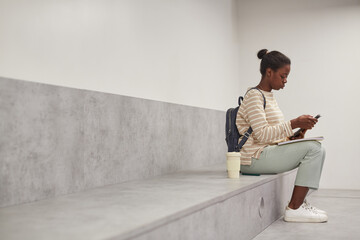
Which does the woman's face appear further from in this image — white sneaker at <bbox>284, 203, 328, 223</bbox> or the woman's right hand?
white sneaker at <bbox>284, 203, 328, 223</bbox>

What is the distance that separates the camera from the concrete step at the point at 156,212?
1.32m

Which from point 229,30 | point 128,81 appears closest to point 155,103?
point 128,81

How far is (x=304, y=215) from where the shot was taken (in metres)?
2.60

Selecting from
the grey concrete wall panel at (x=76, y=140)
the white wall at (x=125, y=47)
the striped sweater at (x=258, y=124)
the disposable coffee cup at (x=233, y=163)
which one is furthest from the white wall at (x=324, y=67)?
the disposable coffee cup at (x=233, y=163)

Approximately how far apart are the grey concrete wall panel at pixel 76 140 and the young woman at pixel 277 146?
0.61 m

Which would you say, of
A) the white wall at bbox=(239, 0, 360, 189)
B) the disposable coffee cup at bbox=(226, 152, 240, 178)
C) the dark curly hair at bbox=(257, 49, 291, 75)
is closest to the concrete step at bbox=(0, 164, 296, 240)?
the disposable coffee cup at bbox=(226, 152, 240, 178)

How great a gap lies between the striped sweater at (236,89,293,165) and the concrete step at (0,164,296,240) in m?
0.18

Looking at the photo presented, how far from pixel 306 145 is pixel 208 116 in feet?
4.94

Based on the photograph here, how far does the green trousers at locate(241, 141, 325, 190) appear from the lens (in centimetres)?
256

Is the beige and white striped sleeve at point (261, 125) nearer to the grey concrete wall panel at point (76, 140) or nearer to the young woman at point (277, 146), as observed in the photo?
the young woman at point (277, 146)

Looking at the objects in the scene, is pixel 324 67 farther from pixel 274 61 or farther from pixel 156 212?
pixel 156 212

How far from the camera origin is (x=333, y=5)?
477 centimetres

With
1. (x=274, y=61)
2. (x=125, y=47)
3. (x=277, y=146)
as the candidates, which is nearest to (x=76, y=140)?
(x=125, y=47)

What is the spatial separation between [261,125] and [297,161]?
0.31 meters
